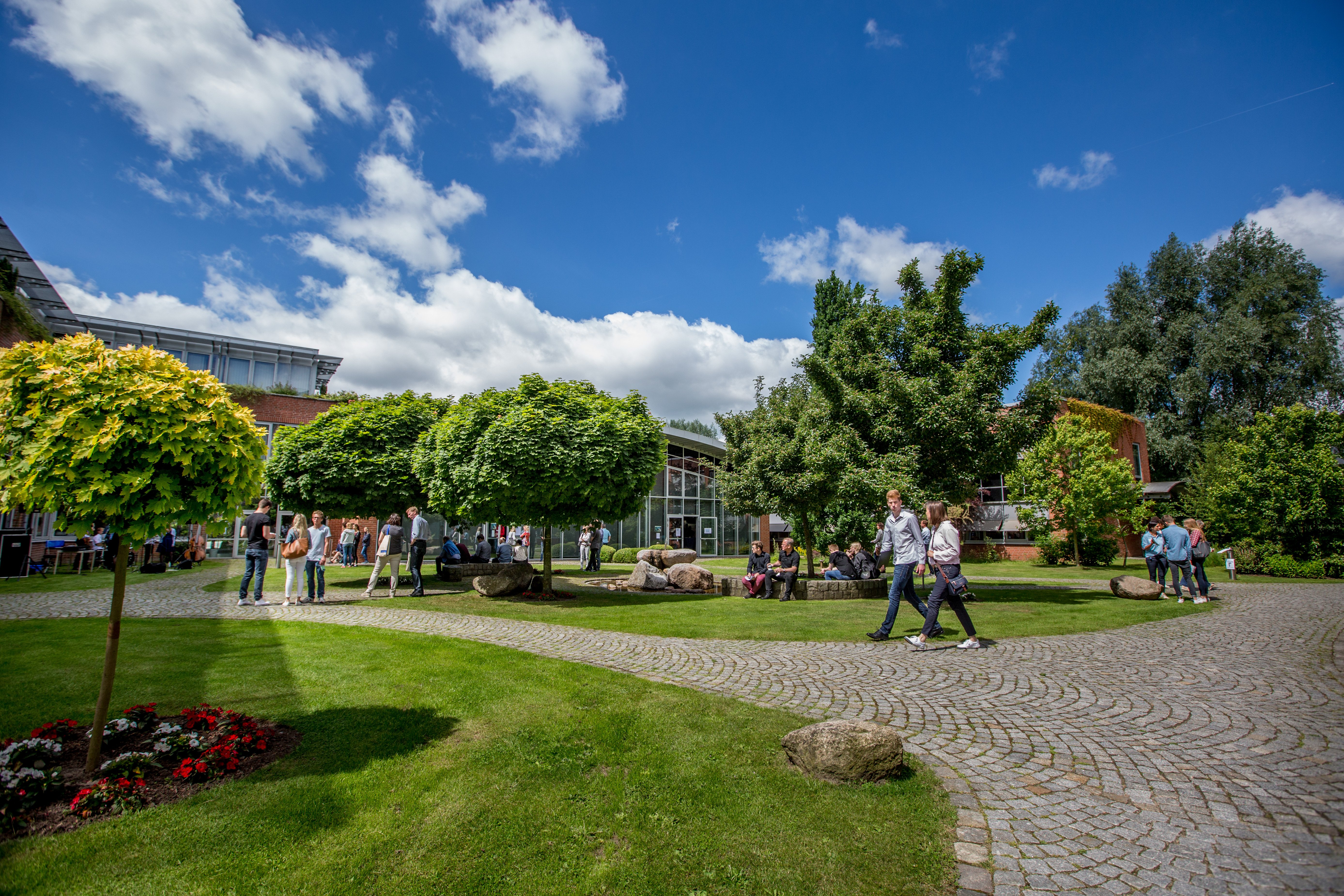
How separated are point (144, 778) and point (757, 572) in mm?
12510

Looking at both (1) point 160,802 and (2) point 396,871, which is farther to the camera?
(1) point 160,802

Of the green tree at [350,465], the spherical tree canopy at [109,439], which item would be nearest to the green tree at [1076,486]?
the green tree at [350,465]

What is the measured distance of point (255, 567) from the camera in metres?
12.0

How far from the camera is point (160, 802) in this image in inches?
139

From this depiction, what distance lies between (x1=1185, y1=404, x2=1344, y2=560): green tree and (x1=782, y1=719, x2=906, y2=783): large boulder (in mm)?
25351

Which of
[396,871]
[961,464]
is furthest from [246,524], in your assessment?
[961,464]

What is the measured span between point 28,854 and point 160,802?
0.59 m

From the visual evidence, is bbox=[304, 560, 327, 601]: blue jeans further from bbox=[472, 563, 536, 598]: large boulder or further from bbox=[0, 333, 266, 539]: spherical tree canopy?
bbox=[0, 333, 266, 539]: spherical tree canopy

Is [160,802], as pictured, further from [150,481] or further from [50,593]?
[50,593]

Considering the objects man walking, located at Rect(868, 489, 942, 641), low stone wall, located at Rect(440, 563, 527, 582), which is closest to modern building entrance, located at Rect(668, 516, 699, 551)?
low stone wall, located at Rect(440, 563, 527, 582)

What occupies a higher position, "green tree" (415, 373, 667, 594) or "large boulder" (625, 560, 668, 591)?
"green tree" (415, 373, 667, 594)

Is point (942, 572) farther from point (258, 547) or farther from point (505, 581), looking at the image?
point (258, 547)

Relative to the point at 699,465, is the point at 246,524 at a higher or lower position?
lower

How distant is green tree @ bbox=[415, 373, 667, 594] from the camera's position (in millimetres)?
11852
